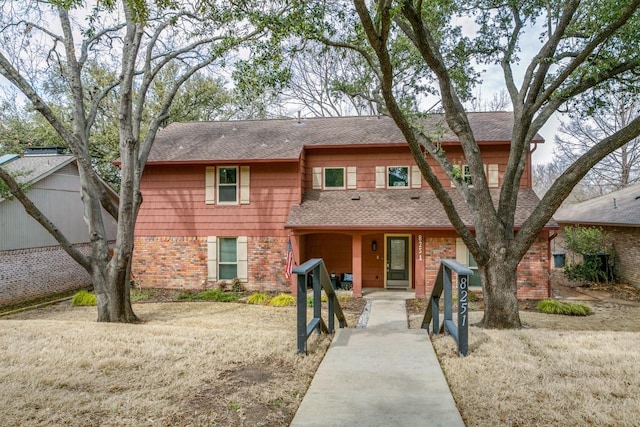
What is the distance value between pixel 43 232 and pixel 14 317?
13.4ft

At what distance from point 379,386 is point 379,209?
9.65 meters

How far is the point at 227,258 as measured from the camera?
14.1m

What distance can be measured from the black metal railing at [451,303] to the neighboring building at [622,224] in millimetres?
11351

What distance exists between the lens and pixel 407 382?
391 centimetres

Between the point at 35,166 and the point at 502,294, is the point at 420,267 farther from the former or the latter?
the point at 35,166

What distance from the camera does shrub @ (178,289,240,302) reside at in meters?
12.6

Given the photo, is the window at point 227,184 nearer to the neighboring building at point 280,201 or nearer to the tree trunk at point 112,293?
the neighboring building at point 280,201

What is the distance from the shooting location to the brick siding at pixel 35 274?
1241 cm

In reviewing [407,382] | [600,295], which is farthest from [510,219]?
[600,295]

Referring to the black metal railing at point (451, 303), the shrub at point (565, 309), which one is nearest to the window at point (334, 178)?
the shrub at point (565, 309)

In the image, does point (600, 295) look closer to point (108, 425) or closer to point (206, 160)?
point (206, 160)

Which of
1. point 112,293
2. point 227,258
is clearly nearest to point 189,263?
point 227,258

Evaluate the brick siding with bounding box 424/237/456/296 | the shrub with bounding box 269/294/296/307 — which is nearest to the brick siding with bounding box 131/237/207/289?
the shrub with bounding box 269/294/296/307

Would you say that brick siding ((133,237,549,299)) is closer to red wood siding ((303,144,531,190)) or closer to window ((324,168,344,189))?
red wood siding ((303,144,531,190))
